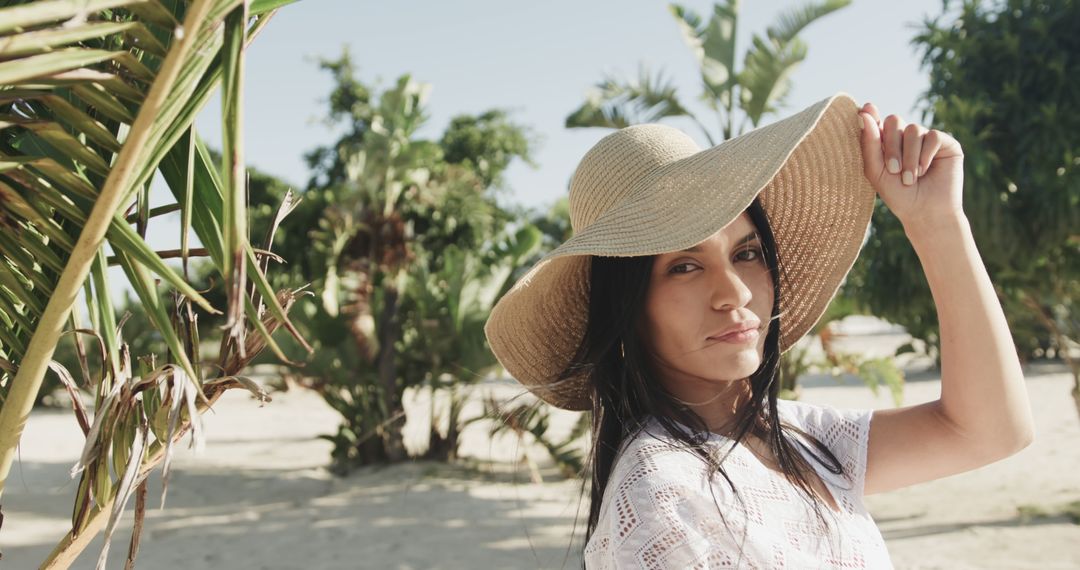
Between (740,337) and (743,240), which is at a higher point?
(743,240)

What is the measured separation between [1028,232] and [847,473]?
5.62 metres

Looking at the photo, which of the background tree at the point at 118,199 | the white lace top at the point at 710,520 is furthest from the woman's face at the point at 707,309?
the background tree at the point at 118,199

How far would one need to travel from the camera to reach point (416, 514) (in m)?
7.48

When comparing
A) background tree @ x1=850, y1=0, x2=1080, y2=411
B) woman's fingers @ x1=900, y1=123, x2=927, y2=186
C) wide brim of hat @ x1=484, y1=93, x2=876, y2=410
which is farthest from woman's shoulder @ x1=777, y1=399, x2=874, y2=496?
background tree @ x1=850, y1=0, x2=1080, y2=411

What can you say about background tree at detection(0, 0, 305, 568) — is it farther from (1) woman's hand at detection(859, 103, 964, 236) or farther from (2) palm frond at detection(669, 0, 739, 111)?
(2) palm frond at detection(669, 0, 739, 111)

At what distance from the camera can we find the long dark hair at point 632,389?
4.47 feet

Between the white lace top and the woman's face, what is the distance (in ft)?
0.42

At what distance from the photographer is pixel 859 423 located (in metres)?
1.52

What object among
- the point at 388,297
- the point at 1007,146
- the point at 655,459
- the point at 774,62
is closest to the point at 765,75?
the point at 774,62

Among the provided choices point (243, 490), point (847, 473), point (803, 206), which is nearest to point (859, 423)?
point (847, 473)

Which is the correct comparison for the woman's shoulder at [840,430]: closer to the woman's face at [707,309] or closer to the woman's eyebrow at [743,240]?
the woman's face at [707,309]

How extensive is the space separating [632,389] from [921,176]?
0.63 metres

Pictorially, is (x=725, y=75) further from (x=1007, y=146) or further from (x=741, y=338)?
(x=741, y=338)

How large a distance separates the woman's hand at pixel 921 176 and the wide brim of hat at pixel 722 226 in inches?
3.5
